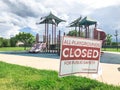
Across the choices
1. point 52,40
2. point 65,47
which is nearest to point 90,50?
point 65,47

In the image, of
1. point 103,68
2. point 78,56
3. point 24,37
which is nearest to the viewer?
point 78,56

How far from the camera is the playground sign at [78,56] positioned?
528 cm

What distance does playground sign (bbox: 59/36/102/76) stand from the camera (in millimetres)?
5277

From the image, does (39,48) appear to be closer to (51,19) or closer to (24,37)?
(51,19)

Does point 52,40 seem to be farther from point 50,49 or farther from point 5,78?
point 5,78

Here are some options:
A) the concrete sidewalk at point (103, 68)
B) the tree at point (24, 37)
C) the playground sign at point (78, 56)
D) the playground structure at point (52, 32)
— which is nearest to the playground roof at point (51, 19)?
the playground structure at point (52, 32)

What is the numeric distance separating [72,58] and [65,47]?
1.14 ft

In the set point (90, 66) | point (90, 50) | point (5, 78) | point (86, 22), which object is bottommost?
point (5, 78)

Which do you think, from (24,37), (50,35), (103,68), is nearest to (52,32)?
(50,35)

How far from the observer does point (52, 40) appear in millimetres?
29922

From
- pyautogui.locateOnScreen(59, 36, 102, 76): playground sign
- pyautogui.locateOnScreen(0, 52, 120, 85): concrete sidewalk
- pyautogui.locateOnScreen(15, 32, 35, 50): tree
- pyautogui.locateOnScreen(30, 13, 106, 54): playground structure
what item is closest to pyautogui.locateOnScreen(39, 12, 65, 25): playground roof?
pyautogui.locateOnScreen(30, 13, 106, 54): playground structure

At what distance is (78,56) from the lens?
5.59m

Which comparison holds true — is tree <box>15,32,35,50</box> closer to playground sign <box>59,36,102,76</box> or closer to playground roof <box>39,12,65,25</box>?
playground roof <box>39,12,65,25</box>

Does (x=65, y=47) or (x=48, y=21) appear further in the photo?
(x=48, y=21)
